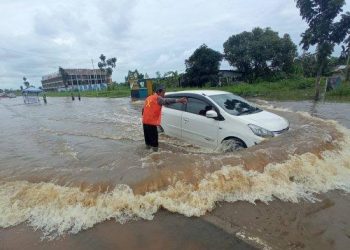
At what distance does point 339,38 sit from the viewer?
2127 centimetres

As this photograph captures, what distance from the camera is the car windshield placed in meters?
6.58

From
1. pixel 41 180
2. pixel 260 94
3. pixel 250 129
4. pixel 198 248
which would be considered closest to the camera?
pixel 198 248

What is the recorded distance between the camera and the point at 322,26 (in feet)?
65.7

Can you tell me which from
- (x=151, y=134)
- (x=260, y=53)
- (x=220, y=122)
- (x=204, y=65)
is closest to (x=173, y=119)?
(x=151, y=134)

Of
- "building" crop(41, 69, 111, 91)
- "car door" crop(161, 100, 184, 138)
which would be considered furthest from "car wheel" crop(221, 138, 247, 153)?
"building" crop(41, 69, 111, 91)

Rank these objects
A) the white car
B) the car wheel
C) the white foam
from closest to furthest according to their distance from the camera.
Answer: the white foam
the white car
the car wheel

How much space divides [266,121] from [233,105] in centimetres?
94

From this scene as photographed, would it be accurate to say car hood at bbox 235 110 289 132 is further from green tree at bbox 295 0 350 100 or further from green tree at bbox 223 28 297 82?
green tree at bbox 223 28 297 82

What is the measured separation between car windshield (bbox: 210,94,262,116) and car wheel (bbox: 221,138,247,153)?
0.62 meters

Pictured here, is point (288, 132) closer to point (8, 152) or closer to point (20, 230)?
point (20, 230)

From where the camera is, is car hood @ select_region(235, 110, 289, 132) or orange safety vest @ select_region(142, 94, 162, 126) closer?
car hood @ select_region(235, 110, 289, 132)

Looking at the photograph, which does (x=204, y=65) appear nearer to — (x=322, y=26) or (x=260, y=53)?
(x=260, y=53)

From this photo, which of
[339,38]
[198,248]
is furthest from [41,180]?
[339,38]

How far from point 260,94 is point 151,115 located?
19.5 m
